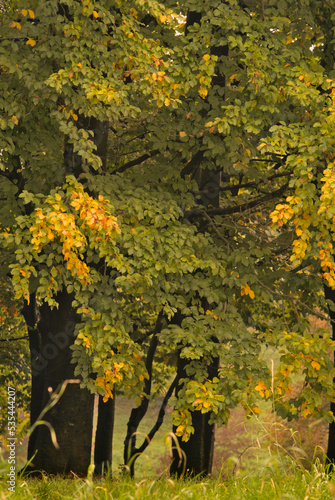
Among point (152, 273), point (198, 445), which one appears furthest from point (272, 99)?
point (198, 445)

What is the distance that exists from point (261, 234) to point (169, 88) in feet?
10.8

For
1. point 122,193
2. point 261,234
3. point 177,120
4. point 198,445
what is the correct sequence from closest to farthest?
point 122,193
point 177,120
point 261,234
point 198,445

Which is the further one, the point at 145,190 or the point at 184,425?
the point at 145,190

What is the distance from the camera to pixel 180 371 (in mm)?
10875

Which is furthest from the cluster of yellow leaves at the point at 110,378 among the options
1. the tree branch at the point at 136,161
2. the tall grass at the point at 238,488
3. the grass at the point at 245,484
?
the tree branch at the point at 136,161

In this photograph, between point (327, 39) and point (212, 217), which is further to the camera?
point (212, 217)

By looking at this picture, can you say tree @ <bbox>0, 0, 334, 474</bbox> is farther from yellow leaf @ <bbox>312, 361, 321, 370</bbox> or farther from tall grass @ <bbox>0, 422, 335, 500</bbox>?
tall grass @ <bbox>0, 422, 335, 500</bbox>

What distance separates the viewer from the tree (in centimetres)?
783

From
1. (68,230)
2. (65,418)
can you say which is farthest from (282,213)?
(65,418)

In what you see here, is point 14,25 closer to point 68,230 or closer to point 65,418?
point 68,230

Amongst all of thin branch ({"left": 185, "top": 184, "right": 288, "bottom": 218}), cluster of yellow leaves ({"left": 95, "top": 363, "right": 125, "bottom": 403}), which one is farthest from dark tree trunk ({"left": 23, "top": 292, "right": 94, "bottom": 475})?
thin branch ({"left": 185, "top": 184, "right": 288, "bottom": 218})

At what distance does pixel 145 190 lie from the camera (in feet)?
31.1

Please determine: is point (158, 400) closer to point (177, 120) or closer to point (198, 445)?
point (198, 445)

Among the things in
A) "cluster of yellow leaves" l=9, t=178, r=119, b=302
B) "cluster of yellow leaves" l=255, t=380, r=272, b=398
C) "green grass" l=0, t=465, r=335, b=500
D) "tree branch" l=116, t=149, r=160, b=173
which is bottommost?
"cluster of yellow leaves" l=255, t=380, r=272, b=398
